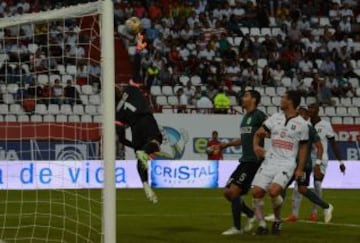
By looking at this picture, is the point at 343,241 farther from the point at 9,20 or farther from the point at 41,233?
the point at 9,20

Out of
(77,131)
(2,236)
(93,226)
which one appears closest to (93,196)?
(77,131)

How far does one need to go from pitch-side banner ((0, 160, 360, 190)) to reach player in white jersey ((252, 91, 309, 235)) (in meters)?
9.58

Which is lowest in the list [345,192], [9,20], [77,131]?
[345,192]

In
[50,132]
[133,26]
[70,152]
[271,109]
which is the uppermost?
[133,26]

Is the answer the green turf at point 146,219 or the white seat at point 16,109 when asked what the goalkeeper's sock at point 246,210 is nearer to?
the green turf at point 146,219

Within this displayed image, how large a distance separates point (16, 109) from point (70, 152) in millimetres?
4696

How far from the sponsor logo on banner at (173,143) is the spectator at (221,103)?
1473 millimetres

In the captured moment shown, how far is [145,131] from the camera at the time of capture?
14.0 metres

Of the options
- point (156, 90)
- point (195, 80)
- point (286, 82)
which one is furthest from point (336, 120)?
point (156, 90)

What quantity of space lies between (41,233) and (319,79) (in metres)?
21.2

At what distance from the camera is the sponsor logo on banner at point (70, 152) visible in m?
25.3

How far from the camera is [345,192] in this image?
26.3m

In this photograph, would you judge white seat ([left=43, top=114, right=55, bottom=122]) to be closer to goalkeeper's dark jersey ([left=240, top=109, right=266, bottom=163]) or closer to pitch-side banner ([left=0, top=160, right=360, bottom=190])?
pitch-side banner ([left=0, top=160, right=360, bottom=190])

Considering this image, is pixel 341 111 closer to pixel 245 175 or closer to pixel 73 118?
pixel 73 118
